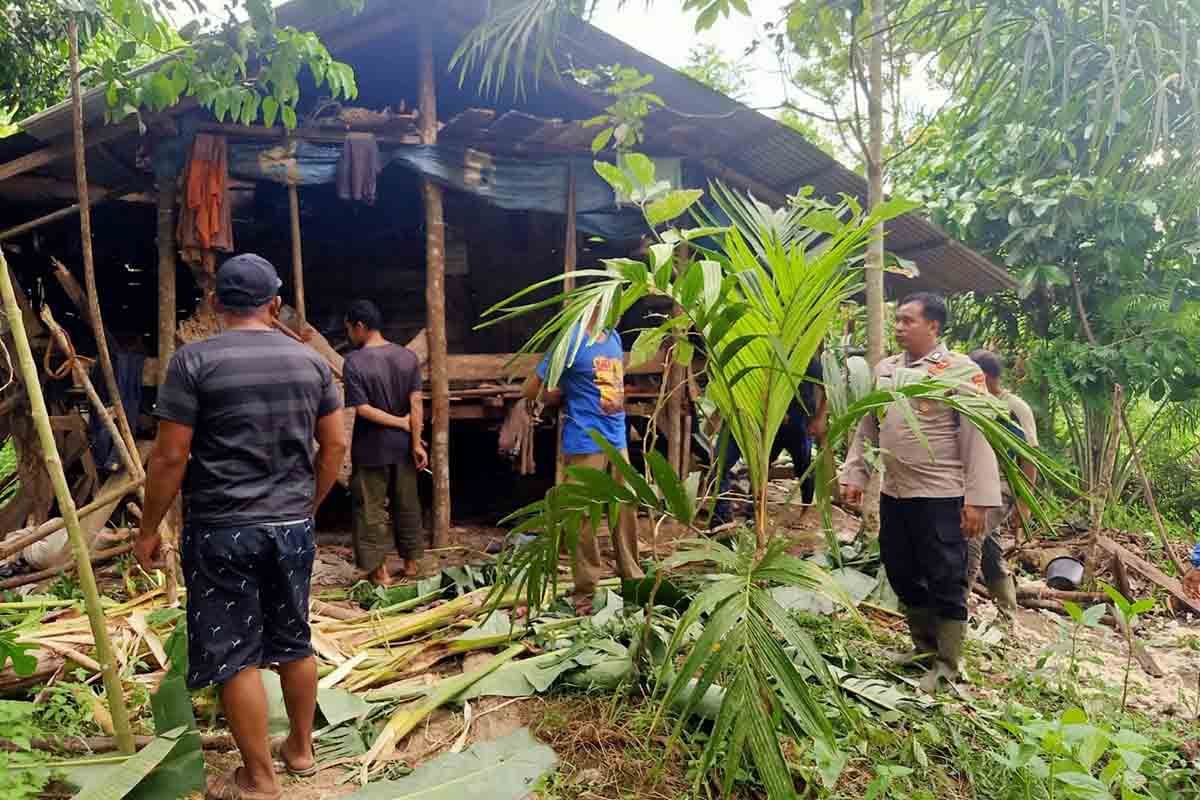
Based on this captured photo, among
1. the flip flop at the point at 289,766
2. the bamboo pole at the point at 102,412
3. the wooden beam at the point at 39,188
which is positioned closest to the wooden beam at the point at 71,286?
the wooden beam at the point at 39,188

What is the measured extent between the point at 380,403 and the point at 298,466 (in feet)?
7.32

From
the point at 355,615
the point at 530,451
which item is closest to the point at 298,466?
the point at 355,615

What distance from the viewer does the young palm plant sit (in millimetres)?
2018

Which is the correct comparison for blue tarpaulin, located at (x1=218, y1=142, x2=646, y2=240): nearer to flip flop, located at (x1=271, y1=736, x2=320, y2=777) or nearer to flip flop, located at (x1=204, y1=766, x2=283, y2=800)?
flip flop, located at (x1=271, y1=736, x2=320, y2=777)

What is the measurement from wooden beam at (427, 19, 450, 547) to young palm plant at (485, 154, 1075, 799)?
10.4 ft

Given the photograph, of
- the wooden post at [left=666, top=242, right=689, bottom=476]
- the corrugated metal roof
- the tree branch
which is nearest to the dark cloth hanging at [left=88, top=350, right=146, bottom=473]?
the corrugated metal roof

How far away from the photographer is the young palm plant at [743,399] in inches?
79.4

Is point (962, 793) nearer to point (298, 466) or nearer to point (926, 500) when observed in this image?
point (926, 500)

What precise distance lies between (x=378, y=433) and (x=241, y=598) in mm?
2407

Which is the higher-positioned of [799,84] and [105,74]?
[799,84]

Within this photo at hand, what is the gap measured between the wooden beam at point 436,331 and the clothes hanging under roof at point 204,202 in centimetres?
133

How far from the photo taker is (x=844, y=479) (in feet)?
12.5

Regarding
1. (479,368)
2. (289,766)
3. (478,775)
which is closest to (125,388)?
(479,368)

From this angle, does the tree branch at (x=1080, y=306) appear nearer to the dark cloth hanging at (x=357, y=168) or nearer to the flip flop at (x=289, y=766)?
the dark cloth hanging at (x=357, y=168)
